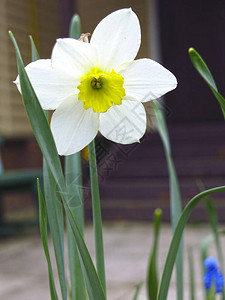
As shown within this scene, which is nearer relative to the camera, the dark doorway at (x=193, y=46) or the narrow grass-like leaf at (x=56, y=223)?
the narrow grass-like leaf at (x=56, y=223)

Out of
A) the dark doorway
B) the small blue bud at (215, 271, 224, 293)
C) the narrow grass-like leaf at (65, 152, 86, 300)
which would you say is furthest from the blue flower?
the dark doorway

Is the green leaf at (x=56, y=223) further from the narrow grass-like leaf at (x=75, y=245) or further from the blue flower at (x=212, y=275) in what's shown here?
the blue flower at (x=212, y=275)

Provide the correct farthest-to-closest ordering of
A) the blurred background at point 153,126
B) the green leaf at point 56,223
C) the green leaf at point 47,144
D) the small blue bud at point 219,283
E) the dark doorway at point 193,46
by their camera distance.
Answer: the dark doorway at point 193,46
the blurred background at point 153,126
the small blue bud at point 219,283
the green leaf at point 56,223
the green leaf at point 47,144

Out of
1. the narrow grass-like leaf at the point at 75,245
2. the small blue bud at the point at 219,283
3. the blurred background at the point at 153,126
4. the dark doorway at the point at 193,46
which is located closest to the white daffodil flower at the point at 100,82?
the narrow grass-like leaf at the point at 75,245

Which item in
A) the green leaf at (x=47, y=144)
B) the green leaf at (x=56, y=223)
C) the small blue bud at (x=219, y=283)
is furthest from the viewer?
the small blue bud at (x=219, y=283)

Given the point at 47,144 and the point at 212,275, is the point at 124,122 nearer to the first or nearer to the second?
the point at 47,144

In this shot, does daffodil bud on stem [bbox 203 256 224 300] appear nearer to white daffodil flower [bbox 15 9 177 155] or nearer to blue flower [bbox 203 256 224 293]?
blue flower [bbox 203 256 224 293]
